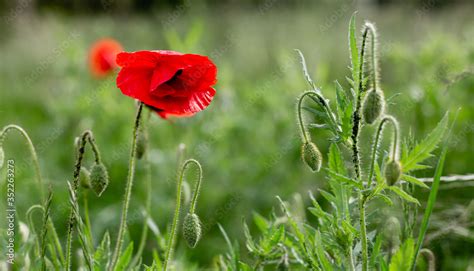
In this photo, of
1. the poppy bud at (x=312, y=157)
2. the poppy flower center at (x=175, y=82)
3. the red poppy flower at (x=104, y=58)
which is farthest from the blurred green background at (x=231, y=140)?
the poppy flower center at (x=175, y=82)

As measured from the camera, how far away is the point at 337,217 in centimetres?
148

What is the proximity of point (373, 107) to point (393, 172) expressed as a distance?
15 cm

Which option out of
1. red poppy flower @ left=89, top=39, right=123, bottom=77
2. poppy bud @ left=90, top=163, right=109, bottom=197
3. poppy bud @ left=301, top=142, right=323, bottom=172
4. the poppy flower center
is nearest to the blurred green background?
red poppy flower @ left=89, top=39, right=123, bottom=77

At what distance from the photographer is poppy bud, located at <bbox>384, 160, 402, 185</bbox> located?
126cm

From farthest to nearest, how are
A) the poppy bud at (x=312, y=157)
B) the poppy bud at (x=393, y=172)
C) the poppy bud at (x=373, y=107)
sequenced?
the poppy bud at (x=312, y=157) < the poppy bud at (x=373, y=107) < the poppy bud at (x=393, y=172)

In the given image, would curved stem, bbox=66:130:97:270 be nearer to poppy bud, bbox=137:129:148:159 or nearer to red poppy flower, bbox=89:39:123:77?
poppy bud, bbox=137:129:148:159

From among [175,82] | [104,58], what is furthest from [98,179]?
[104,58]

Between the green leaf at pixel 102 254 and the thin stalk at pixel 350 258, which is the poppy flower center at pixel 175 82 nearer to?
the green leaf at pixel 102 254

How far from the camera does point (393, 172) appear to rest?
4.13 feet

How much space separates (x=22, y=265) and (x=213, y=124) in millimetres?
2012

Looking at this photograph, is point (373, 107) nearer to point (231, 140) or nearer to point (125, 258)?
point (125, 258)

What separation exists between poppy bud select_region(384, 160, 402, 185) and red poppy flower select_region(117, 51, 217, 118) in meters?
0.43

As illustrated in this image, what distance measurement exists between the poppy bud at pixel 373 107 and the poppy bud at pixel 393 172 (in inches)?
4.8

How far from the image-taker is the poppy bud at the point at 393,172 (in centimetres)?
126
